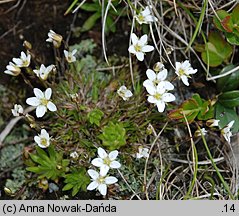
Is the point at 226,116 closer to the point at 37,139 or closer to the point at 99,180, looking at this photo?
the point at 99,180

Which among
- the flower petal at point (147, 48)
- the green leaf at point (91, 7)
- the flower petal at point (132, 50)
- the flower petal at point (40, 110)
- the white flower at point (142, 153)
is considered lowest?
the white flower at point (142, 153)

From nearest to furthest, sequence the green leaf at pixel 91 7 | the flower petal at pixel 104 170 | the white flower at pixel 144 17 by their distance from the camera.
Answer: the flower petal at pixel 104 170, the white flower at pixel 144 17, the green leaf at pixel 91 7

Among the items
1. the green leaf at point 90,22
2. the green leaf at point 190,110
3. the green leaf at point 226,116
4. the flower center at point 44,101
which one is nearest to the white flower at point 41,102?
the flower center at point 44,101

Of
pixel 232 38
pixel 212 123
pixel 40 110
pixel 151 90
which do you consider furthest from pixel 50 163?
pixel 232 38

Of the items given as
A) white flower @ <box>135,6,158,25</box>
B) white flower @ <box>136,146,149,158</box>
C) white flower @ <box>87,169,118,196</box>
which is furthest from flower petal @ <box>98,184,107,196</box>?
white flower @ <box>135,6,158,25</box>

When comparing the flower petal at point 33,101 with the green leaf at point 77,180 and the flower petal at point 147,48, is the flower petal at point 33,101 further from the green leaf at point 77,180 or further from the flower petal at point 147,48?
the flower petal at point 147,48
